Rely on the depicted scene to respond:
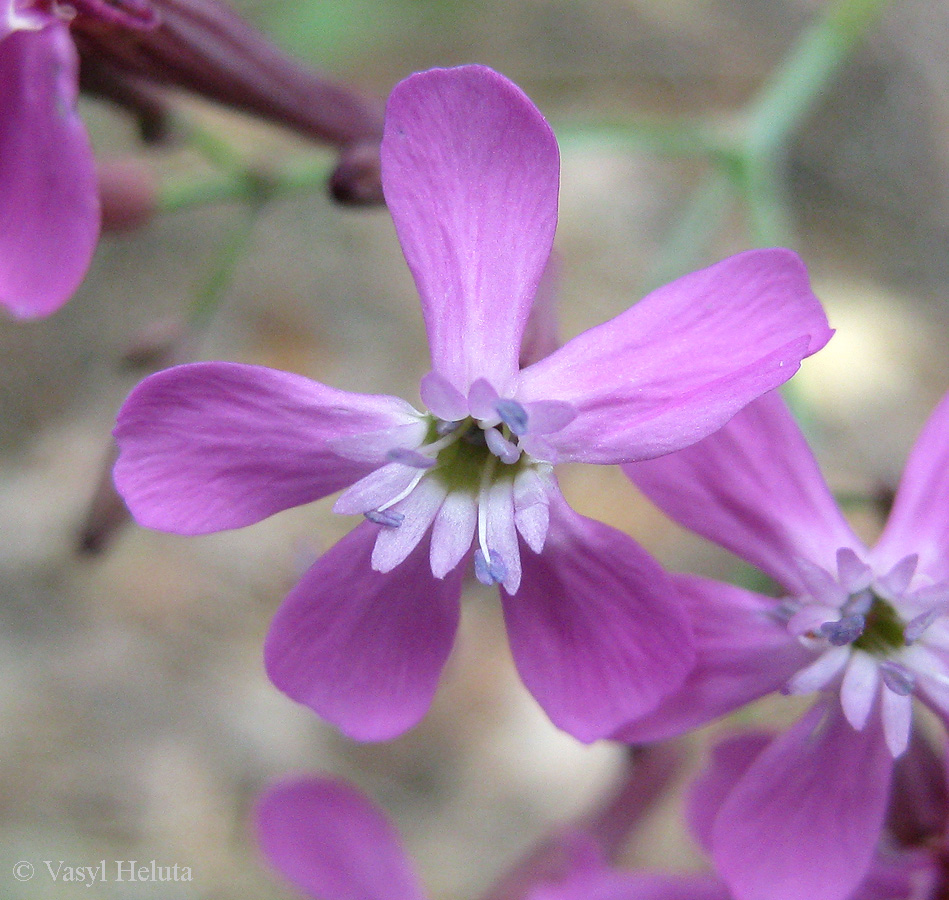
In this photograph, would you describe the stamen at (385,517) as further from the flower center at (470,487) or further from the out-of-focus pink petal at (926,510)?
the out-of-focus pink petal at (926,510)

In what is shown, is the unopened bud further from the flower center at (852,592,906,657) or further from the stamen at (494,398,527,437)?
the flower center at (852,592,906,657)

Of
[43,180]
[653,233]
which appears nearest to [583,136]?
[43,180]

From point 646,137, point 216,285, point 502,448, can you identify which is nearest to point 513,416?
point 502,448

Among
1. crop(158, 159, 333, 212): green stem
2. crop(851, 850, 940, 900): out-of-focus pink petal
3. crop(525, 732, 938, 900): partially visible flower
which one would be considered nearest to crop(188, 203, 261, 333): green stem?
crop(158, 159, 333, 212): green stem

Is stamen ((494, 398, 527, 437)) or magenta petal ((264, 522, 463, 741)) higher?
stamen ((494, 398, 527, 437))

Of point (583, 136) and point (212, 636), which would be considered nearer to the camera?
point (583, 136)

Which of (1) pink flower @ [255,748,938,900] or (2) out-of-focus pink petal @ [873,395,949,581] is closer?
(2) out-of-focus pink petal @ [873,395,949,581]

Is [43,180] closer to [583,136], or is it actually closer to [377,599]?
[377,599]
